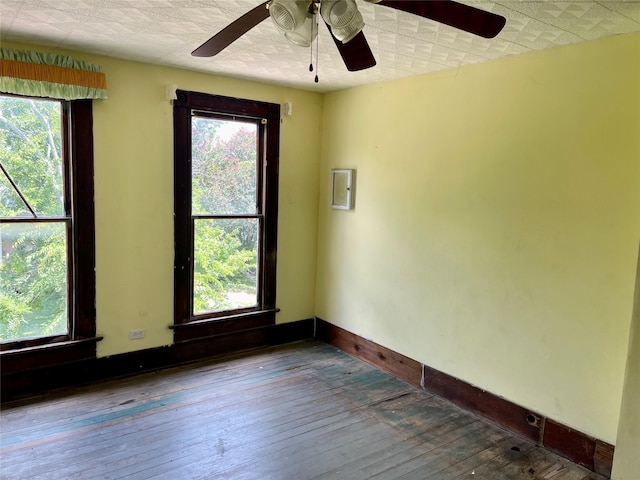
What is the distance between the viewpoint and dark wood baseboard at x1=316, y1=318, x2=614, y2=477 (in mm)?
2594

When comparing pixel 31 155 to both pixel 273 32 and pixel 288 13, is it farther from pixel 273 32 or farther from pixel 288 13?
pixel 288 13

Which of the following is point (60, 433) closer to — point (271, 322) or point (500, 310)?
point (271, 322)

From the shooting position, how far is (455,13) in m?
1.70

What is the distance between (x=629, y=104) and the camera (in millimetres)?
2369

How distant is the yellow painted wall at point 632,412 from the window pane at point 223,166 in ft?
9.68

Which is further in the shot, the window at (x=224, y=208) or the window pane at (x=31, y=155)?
the window at (x=224, y=208)

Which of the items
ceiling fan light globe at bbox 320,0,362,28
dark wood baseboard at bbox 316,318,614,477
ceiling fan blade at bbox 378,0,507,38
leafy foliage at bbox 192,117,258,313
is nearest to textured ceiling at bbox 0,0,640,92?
ceiling fan blade at bbox 378,0,507,38

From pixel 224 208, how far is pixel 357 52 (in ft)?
7.37

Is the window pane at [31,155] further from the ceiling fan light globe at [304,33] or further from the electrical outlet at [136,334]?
the ceiling fan light globe at [304,33]

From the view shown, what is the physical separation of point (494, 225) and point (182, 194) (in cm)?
238

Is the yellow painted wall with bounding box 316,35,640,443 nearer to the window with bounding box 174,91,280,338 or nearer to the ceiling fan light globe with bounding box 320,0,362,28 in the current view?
the window with bounding box 174,91,280,338

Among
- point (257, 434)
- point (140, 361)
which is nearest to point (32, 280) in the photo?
point (140, 361)

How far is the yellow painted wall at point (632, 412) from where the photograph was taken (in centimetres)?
227

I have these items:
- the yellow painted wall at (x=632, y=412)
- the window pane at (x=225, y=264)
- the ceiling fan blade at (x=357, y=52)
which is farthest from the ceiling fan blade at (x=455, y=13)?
the window pane at (x=225, y=264)
